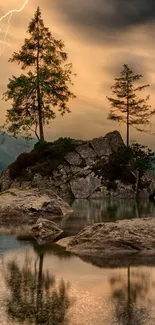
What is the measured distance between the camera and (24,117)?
61625mm

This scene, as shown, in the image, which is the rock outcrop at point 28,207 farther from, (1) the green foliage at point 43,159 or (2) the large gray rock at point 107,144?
(2) the large gray rock at point 107,144

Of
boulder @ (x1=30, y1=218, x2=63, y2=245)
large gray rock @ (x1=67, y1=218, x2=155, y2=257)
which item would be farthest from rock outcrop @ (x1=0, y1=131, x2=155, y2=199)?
large gray rock @ (x1=67, y1=218, x2=155, y2=257)

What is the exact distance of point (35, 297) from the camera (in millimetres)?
7297

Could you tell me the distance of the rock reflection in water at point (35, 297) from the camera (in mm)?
6266

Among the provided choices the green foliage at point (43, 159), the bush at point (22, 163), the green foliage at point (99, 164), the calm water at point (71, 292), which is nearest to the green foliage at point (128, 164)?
the green foliage at point (99, 164)

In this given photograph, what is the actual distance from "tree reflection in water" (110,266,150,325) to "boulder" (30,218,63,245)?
5.50 metres

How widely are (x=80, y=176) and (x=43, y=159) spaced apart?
742 centimetres

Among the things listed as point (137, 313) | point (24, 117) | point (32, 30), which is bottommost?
point (137, 313)

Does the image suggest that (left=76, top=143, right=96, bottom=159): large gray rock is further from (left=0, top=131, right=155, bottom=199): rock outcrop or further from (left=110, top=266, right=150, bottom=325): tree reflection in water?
(left=110, top=266, right=150, bottom=325): tree reflection in water

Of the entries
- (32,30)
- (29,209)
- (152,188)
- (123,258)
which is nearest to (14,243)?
(123,258)

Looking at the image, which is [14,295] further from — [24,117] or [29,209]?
[24,117]

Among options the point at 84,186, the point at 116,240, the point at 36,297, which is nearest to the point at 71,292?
the point at 36,297

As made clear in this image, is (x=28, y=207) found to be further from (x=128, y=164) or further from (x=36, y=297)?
(x=128, y=164)

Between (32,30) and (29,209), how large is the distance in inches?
1819
